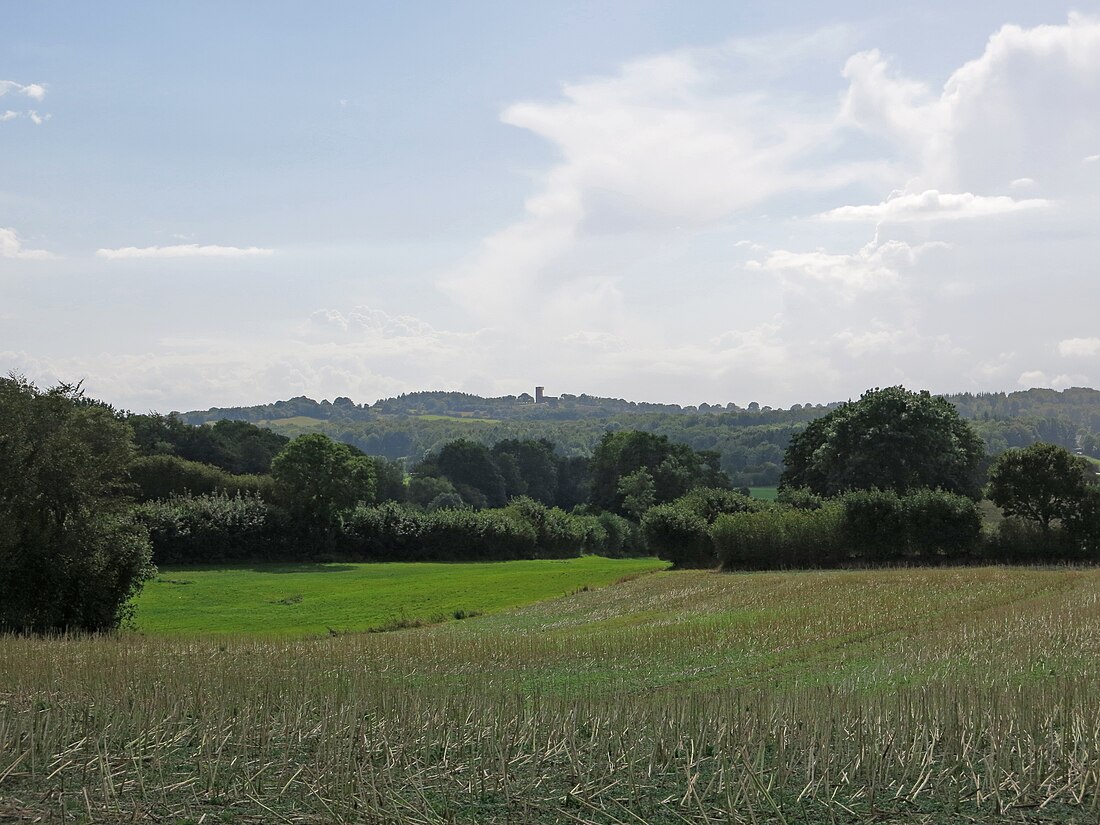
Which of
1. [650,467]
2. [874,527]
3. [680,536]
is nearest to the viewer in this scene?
[874,527]

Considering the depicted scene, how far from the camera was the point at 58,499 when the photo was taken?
34094mm

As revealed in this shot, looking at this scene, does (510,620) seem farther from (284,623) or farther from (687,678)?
(687,678)

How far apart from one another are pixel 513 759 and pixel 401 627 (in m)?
29.5

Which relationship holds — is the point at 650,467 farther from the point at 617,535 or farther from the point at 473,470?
the point at 473,470

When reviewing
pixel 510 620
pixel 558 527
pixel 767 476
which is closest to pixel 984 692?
pixel 510 620

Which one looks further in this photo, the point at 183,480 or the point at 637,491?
the point at 637,491

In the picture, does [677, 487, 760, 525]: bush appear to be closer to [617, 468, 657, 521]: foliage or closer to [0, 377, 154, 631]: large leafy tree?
[0, 377, 154, 631]: large leafy tree

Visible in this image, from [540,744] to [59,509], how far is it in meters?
26.6

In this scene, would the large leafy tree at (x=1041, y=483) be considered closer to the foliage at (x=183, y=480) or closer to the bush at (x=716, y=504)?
the bush at (x=716, y=504)

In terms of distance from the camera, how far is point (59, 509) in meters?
34.3

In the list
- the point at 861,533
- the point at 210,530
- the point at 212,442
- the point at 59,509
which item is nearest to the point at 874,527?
the point at 861,533

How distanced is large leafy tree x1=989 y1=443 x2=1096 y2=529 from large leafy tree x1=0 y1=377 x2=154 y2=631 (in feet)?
156

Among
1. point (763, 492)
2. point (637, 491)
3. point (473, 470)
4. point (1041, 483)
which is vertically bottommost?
point (763, 492)

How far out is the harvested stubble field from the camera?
35.4ft
